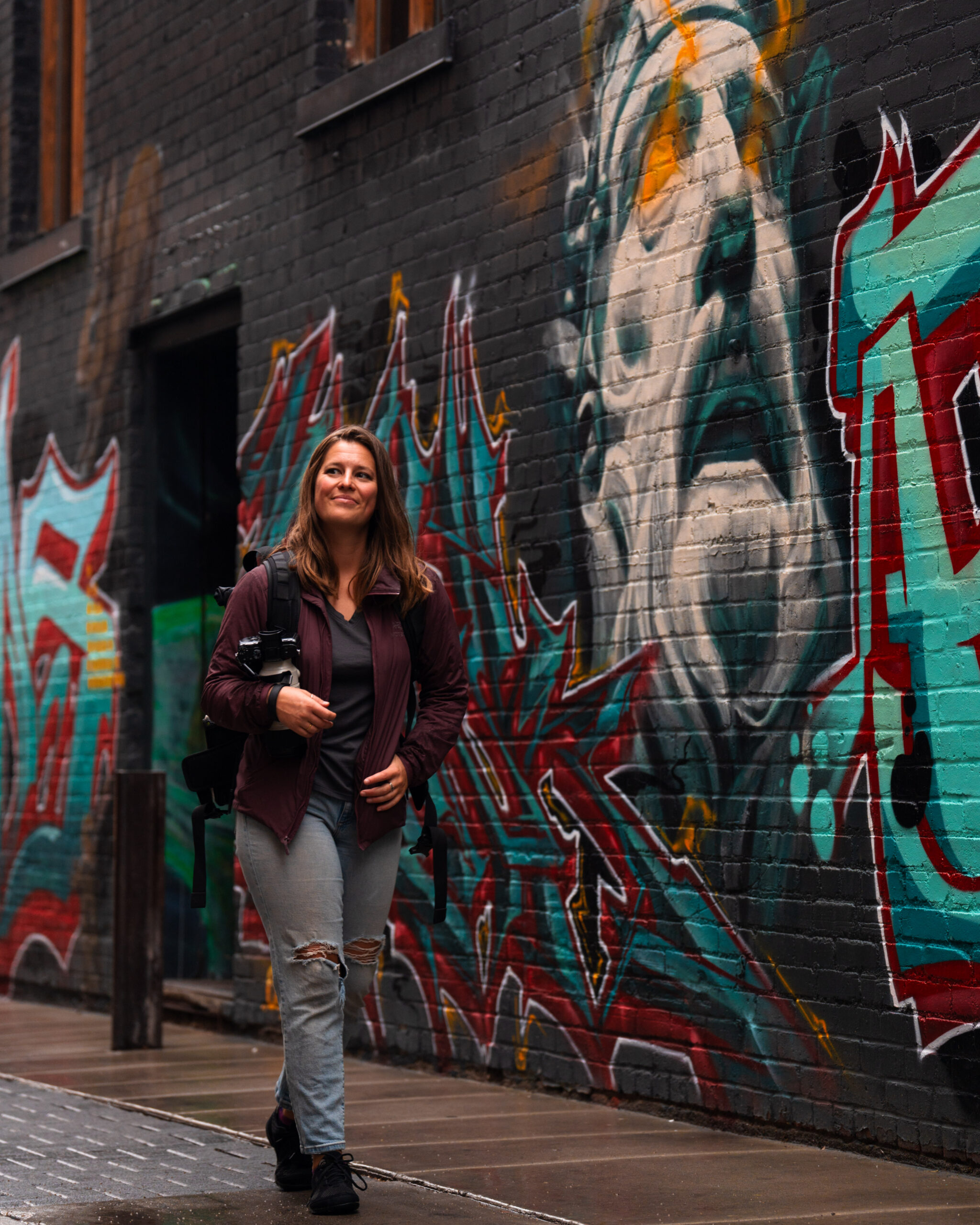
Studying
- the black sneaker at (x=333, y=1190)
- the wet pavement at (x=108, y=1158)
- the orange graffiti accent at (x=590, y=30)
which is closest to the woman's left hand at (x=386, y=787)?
the black sneaker at (x=333, y=1190)

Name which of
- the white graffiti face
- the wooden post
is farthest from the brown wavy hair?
the wooden post

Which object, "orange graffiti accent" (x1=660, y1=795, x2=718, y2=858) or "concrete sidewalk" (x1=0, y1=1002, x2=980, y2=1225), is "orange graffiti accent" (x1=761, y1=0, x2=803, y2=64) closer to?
"orange graffiti accent" (x1=660, y1=795, x2=718, y2=858)

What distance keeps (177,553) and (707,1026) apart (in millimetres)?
5270

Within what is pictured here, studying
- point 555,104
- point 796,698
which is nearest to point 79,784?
point 555,104

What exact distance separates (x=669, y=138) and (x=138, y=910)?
4.08 m

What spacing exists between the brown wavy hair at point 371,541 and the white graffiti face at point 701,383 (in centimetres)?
130

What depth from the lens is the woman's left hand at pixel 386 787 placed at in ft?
16.1

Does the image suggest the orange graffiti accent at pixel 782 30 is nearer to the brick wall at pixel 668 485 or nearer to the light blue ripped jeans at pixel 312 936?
the brick wall at pixel 668 485

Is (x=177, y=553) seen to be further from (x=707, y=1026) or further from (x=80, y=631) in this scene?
(x=707, y=1026)

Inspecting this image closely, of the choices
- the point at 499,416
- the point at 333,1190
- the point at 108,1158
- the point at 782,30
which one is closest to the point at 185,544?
the point at 499,416

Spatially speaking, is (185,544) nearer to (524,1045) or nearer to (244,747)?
(524,1045)

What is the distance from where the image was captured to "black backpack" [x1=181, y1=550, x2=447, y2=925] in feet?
16.5

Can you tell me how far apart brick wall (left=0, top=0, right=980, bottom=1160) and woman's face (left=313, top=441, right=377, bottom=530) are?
4.74 ft

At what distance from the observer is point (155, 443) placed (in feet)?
34.8
